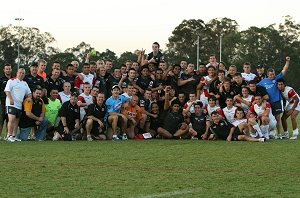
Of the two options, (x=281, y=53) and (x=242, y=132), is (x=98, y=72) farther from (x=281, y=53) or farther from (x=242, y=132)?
(x=281, y=53)

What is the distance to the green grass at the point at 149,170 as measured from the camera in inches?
252

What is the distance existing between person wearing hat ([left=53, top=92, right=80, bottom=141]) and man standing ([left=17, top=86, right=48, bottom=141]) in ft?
1.20

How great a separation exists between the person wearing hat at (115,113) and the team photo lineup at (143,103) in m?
0.02

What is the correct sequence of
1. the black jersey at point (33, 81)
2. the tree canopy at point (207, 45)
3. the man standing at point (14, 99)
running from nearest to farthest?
the man standing at point (14, 99) < the black jersey at point (33, 81) < the tree canopy at point (207, 45)

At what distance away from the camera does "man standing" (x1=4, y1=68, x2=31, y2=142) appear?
13.1 m

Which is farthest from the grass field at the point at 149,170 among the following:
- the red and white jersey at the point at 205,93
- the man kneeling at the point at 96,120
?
the red and white jersey at the point at 205,93

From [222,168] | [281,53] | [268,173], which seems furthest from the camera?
[281,53]

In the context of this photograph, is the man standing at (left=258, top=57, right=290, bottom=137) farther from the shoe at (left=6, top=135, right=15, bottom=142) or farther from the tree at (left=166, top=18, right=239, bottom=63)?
the tree at (left=166, top=18, right=239, bottom=63)

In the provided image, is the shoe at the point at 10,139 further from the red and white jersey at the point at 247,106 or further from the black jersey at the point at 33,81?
the red and white jersey at the point at 247,106

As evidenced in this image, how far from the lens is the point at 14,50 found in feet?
259

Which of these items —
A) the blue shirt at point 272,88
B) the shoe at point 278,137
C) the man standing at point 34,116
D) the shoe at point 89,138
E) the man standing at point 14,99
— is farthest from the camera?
the blue shirt at point 272,88

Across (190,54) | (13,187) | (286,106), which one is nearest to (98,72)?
(286,106)

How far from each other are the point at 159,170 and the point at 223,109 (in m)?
6.51

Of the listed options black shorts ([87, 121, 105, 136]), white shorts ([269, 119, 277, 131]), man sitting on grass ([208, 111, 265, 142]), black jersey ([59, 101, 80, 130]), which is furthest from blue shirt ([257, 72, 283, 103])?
black jersey ([59, 101, 80, 130])
